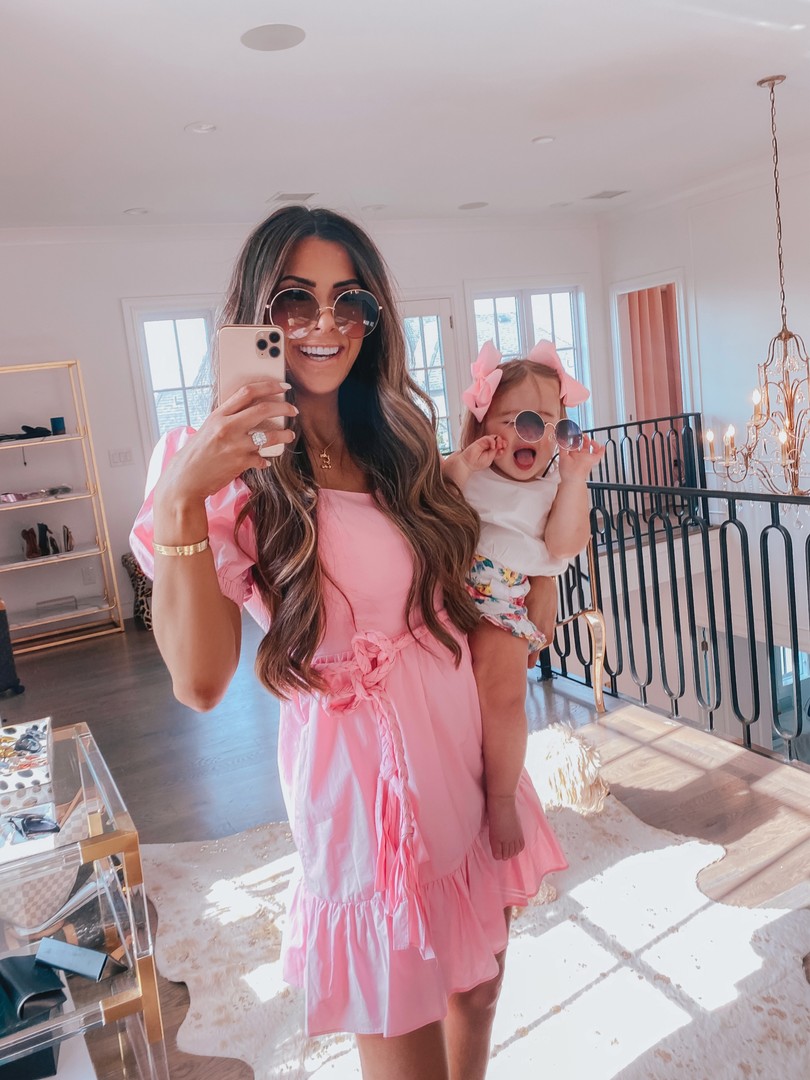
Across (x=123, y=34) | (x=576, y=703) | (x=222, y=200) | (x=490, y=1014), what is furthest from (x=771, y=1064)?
(x=222, y=200)

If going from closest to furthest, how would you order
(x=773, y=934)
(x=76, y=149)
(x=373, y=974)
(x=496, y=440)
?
Answer: (x=373, y=974) < (x=496, y=440) < (x=773, y=934) < (x=76, y=149)

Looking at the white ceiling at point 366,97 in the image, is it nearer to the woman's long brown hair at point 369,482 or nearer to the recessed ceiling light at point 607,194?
the recessed ceiling light at point 607,194

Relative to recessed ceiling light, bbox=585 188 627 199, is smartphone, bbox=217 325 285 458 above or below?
below

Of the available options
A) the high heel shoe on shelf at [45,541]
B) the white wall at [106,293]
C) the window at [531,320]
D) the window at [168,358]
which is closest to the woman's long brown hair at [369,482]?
the high heel shoe on shelf at [45,541]

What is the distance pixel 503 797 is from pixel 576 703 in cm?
267

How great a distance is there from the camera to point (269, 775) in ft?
11.0

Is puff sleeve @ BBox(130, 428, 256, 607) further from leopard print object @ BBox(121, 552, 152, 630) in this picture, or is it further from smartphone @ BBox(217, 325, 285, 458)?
leopard print object @ BBox(121, 552, 152, 630)

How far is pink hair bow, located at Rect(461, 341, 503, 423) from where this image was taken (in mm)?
1357

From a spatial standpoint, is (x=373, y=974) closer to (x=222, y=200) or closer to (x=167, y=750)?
(x=167, y=750)

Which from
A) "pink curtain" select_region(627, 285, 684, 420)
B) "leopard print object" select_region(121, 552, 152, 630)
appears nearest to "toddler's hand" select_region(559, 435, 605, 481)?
"leopard print object" select_region(121, 552, 152, 630)

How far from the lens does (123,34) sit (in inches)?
122

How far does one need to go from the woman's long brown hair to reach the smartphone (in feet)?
0.46

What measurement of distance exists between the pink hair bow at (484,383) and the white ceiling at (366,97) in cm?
233

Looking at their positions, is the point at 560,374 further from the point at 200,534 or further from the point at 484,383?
the point at 200,534
